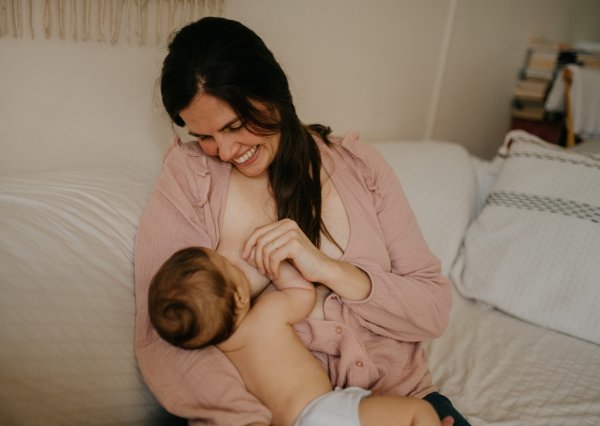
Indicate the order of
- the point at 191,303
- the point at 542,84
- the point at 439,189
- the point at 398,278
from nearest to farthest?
1. the point at 191,303
2. the point at 398,278
3. the point at 439,189
4. the point at 542,84

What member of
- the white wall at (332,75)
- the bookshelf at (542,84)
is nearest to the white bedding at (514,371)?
the white wall at (332,75)

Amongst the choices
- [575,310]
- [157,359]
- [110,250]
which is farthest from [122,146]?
[575,310]

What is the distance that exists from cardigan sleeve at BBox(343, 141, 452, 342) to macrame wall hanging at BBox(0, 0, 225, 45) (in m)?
0.59

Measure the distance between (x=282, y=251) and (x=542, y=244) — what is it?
3.14 feet

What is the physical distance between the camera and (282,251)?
94cm

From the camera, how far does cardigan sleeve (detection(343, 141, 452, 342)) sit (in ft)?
3.37

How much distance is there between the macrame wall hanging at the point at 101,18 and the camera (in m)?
1.04

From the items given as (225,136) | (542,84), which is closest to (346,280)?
(225,136)

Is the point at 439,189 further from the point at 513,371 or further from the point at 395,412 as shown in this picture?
the point at 395,412

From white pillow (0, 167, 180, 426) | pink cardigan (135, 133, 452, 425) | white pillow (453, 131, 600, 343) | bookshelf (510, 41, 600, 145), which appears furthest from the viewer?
bookshelf (510, 41, 600, 145)

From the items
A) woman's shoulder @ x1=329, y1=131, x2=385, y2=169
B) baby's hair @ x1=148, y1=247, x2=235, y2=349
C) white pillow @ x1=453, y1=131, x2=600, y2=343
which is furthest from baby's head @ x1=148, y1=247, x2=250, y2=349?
white pillow @ x1=453, y1=131, x2=600, y2=343

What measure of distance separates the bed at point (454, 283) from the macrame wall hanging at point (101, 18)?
328mm

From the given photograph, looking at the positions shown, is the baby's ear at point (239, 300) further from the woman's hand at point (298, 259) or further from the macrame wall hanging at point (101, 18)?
the macrame wall hanging at point (101, 18)

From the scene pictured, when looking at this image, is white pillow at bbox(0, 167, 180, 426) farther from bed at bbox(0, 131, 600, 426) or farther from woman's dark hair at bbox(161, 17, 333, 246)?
woman's dark hair at bbox(161, 17, 333, 246)
